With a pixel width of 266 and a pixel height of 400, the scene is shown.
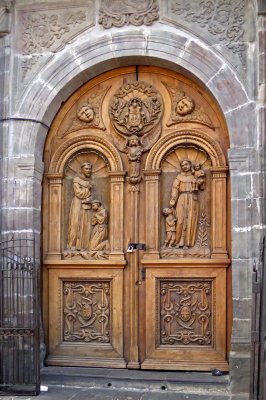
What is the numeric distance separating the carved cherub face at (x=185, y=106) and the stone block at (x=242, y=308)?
2237 millimetres

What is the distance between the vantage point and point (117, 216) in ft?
26.1

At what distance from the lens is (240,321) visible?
721cm

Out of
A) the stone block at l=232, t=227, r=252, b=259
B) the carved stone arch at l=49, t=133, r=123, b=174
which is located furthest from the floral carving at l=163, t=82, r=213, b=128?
the stone block at l=232, t=227, r=252, b=259

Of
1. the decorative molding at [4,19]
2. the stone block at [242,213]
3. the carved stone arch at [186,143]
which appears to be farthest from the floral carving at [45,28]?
the stone block at [242,213]

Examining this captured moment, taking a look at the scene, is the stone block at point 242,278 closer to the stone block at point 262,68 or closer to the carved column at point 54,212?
the stone block at point 262,68

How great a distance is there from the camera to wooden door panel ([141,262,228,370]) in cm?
762

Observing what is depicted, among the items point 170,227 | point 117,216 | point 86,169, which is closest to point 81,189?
point 86,169

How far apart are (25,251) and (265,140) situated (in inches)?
117

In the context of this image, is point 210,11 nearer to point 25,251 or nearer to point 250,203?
point 250,203

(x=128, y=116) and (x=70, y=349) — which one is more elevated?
(x=128, y=116)

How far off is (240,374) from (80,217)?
2580 millimetres

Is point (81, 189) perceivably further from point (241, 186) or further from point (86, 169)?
point (241, 186)

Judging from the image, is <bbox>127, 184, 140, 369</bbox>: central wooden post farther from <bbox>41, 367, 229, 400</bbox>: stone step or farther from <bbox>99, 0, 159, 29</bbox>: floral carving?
<bbox>99, 0, 159, 29</bbox>: floral carving

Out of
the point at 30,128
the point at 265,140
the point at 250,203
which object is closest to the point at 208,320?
the point at 250,203
